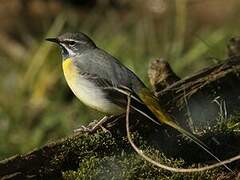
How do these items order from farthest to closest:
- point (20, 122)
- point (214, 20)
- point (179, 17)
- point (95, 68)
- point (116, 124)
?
point (214, 20), point (179, 17), point (20, 122), point (95, 68), point (116, 124)

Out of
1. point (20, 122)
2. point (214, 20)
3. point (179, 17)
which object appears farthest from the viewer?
point (214, 20)

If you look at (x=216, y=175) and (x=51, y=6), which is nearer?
(x=216, y=175)

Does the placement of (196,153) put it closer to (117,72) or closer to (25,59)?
(117,72)

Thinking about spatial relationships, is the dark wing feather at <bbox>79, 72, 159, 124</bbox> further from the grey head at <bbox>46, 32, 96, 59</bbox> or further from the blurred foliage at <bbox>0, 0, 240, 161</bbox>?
the blurred foliage at <bbox>0, 0, 240, 161</bbox>

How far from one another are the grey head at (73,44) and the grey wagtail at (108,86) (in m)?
0.12

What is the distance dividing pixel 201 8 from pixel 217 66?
5.46m

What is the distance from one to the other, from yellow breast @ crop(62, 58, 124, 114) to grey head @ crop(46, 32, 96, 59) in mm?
310

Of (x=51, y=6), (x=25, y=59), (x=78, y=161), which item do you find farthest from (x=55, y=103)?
(x=78, y=161)

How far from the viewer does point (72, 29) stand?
8.59 meters

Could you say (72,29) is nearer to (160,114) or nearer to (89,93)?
(89,93)

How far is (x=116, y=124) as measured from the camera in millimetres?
4445

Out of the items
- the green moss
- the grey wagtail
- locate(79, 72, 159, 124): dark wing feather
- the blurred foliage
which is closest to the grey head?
the grey wagtail

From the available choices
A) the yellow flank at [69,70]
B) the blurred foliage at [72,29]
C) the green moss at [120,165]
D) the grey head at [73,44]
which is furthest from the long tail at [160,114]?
the blurred foliage at [72,29]

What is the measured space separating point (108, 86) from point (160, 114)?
44 centimetres
